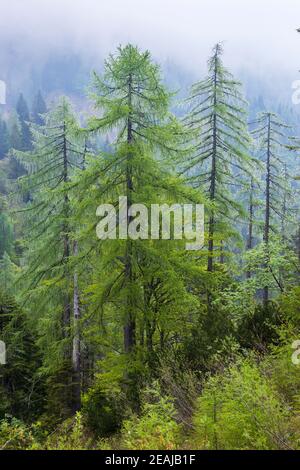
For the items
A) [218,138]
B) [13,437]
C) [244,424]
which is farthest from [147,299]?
[218,138]

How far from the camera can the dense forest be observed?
6.52 meters

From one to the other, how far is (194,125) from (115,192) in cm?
709

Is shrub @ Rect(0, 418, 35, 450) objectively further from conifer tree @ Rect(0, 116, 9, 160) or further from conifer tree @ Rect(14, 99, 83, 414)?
conifer tree @ Rect(0, 116, 9, 160)

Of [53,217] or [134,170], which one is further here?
[53,217]

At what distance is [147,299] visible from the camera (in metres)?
13.0

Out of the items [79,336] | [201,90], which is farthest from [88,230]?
[201,90]

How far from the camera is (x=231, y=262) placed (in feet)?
62.2

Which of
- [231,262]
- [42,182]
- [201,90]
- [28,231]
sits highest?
[201,90]

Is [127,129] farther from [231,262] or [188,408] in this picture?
[231,262]

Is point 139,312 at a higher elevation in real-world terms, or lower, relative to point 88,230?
lower

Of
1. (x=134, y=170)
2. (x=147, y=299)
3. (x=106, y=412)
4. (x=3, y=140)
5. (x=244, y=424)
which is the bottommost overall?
(x=106, y=412)

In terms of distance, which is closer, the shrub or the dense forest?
the shrub

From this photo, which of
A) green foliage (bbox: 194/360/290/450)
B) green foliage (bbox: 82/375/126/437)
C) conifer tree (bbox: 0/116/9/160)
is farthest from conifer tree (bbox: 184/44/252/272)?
conifer tree (bbox: 0/116/9/160)

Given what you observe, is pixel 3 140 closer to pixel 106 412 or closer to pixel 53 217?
pixel 53 217
